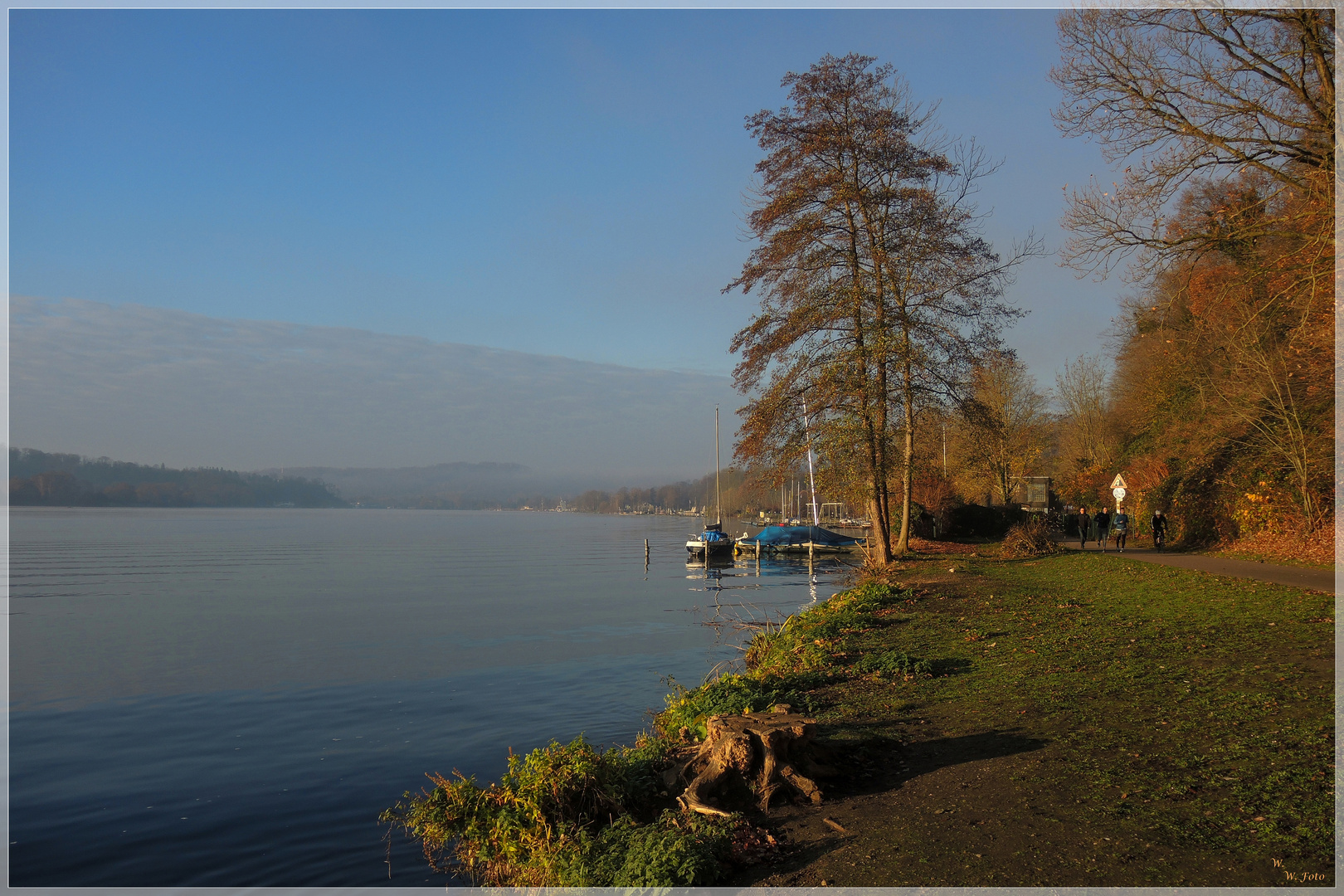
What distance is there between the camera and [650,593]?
38.5 meters

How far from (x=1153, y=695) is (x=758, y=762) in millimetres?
4238

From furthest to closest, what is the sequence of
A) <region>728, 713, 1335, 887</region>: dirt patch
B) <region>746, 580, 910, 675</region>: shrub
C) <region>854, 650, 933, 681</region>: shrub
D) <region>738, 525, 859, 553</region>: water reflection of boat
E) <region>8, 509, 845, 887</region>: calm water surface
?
<region>738, 525, 859, 553</region>: water reflection of boat < <region>746, 580, 910, 675</region>: shrub < <region>854, 650, 933, 681</region>: shrub < <region>8, 509, 845, 887</region>: calm water surface < <region>728, 713, 1335, 887</region>: dirt patch

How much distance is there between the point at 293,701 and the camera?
16.3 m

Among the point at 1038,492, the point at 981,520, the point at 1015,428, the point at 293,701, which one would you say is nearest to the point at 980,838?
the point at 293,701

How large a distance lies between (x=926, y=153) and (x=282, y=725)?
20.9 m

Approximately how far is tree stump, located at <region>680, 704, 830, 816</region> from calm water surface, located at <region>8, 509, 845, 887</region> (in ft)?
9.28

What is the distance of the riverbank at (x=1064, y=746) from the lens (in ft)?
16.1

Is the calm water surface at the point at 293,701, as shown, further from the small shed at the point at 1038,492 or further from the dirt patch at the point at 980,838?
the small shed at the point at 1038,492

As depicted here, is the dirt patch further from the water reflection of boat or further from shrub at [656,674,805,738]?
the water reflection of boat

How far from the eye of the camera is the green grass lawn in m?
5.32

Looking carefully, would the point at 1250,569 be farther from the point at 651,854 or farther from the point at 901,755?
the point at 651,854

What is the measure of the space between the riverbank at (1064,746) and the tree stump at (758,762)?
179 mm

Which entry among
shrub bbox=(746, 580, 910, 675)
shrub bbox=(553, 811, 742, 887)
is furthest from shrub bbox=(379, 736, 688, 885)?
shrub bbox=(746, 580, 910, 675)

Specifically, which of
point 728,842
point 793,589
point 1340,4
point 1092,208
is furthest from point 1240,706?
point 793,589
